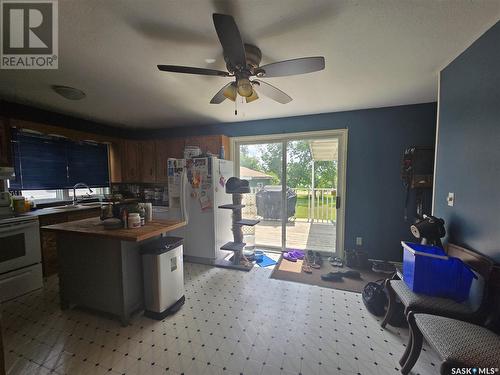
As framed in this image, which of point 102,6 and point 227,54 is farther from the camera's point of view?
point 227,54

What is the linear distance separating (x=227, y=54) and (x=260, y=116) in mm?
2161

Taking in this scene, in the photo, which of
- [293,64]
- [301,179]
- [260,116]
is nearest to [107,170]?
[260,116]

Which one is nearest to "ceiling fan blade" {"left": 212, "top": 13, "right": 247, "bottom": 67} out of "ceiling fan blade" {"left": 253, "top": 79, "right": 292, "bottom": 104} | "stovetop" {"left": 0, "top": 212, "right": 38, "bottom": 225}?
"ceiling fan blade" {"left": 253, "top": 79, "right": 292, "bottom": 104}

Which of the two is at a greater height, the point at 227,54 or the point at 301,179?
the point at 227,54

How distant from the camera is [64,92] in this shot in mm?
2279

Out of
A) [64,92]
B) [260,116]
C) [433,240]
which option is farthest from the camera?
[260,116]

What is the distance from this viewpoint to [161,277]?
1.87m

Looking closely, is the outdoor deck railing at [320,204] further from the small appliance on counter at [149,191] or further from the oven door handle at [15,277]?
the oven door handle at [15,277]

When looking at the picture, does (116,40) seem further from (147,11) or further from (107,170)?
(107,170)

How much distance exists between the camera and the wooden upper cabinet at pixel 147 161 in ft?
13.0

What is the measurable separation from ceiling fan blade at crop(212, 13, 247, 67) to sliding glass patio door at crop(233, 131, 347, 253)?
2.27 m

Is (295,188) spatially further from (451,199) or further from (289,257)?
(451,199)

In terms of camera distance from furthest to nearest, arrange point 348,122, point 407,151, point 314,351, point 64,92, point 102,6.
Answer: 1. point 348,122
2. point 407,151
3. point 64,92
4. point 314,351
5. point 102,6
